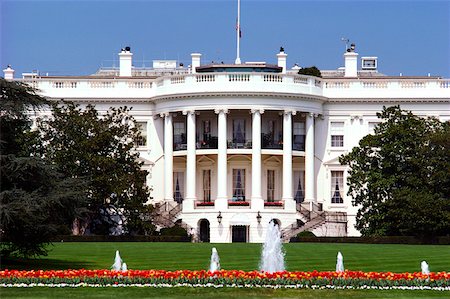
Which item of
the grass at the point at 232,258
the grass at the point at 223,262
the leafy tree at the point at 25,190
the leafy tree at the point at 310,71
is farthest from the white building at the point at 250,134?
the leafy tree at the point at 25,190

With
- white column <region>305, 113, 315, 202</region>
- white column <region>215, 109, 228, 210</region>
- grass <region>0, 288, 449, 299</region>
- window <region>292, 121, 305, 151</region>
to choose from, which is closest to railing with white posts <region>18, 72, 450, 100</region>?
white column <region>305, 113, 315, 202</region>

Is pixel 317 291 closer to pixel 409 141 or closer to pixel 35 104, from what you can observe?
pixel 35 104

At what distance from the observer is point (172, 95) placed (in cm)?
8575

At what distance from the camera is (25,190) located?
42312 millimetres

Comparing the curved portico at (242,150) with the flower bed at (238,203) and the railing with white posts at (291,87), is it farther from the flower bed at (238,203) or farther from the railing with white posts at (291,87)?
the railing with white posts at (291,87)

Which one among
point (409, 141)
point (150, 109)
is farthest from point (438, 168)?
Answer: point (150, 109)

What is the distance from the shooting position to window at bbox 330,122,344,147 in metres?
88.8

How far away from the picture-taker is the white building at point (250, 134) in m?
83.4

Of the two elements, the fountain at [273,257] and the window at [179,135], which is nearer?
the fountain at [273,257]

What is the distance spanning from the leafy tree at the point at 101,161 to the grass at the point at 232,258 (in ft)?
48.5

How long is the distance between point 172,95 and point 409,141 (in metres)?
18.0

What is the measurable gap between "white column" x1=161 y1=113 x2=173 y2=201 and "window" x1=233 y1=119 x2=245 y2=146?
4.18 metres

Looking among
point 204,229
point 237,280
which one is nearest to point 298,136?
point 204,229

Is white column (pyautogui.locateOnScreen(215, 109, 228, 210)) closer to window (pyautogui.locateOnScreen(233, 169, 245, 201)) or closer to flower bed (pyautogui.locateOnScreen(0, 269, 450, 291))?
window (pyautogui.locateOnScreen(233, 169, 245, 201))
